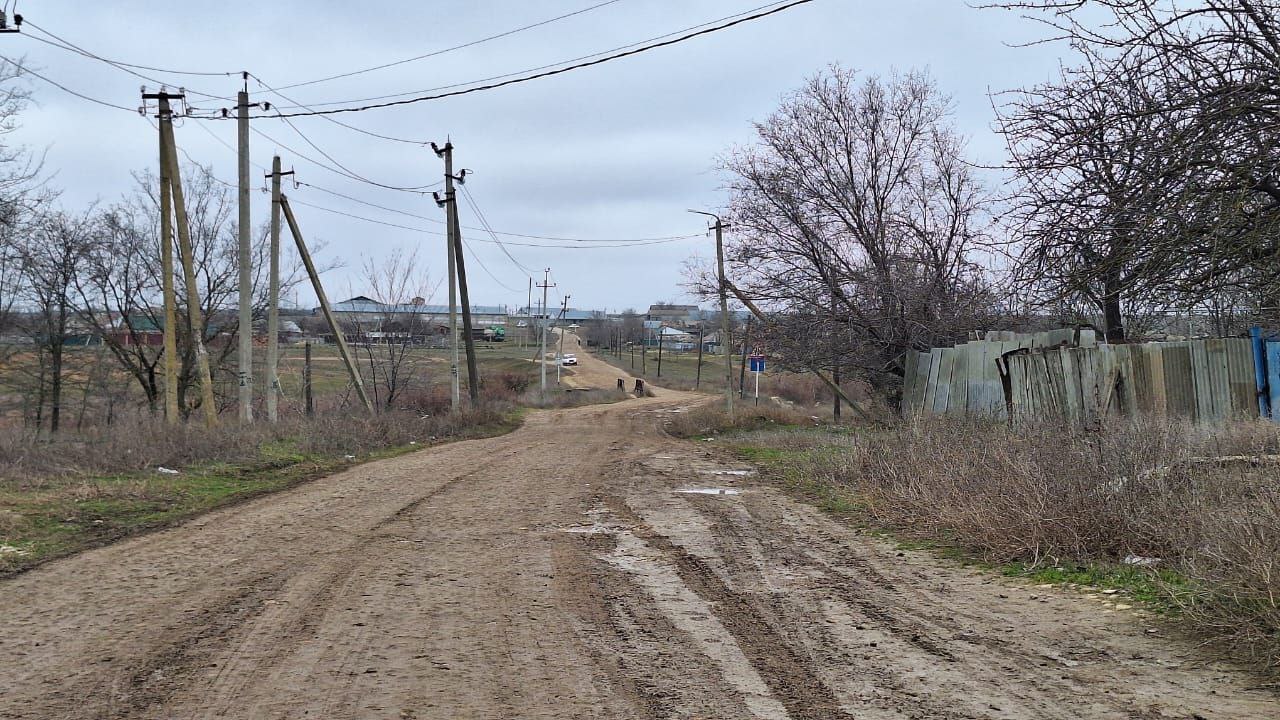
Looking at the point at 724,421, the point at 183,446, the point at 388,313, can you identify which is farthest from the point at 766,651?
the point at 388,313

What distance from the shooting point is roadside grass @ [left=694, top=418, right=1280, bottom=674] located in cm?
502

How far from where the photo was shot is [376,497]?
11555mm

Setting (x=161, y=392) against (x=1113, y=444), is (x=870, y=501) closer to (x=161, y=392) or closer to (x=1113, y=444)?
(x=1113, y=444)

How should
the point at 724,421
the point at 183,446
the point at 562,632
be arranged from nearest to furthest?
the point at 562,632
the point at 183,446
the point at 724,421

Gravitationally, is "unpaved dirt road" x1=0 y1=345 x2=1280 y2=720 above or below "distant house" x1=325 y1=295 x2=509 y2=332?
below

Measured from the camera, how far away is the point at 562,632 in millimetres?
5473

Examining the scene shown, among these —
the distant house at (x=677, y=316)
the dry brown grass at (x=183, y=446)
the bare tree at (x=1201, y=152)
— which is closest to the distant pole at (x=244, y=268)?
the dry brown grass at (x=183, y=446)

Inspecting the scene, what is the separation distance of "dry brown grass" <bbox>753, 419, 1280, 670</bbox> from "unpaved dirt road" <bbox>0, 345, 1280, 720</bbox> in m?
0.38

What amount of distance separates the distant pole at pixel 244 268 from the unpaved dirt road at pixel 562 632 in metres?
11.0

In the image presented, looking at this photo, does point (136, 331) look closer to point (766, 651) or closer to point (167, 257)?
A: point (167, 257)

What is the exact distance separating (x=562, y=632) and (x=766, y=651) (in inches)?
46.6

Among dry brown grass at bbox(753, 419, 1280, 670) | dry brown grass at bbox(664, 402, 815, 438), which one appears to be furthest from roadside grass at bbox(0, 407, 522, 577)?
dry brown grass at bbox(664, 402, 815, 438)

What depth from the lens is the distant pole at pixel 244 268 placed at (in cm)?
1961

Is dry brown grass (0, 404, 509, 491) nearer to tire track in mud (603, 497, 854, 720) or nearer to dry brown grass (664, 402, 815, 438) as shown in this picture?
tire track in mud (603, 497, 854, 720)
